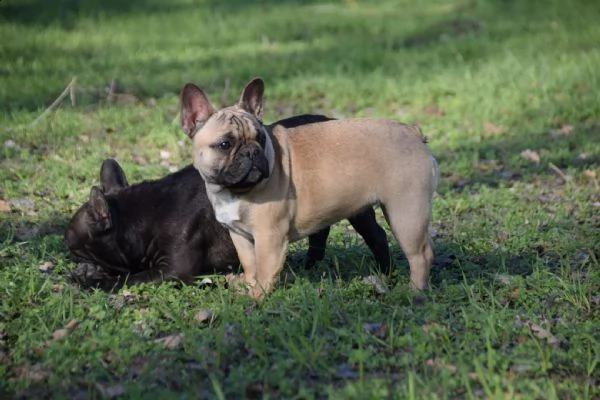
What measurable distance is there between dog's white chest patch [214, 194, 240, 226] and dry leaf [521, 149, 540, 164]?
4.44 m

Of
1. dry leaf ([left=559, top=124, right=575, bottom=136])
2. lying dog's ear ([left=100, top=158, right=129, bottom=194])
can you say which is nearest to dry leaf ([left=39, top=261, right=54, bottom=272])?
lying dog's ear ([left=100, top=158, right=129, bottom=194])

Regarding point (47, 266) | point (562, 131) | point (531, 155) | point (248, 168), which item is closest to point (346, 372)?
point (248, 168)

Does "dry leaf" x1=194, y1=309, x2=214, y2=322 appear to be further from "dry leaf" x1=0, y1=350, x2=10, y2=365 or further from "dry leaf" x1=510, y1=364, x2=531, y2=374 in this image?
"dry leaf" x1=510, y1=364, x2=531, y2=374

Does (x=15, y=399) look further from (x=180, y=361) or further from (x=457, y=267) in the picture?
(x=457, y=267)

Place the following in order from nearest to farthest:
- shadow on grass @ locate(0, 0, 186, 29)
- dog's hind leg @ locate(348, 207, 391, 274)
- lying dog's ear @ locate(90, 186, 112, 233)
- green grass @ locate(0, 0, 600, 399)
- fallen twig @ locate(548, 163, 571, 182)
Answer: green grass @ locate(0, 0, 600, 399), lying dog's ear @ locate(90, 186, 112, 233), dog's hind leg @ locate(348, 207, 391, 274), fallen twig @ locate(548, 163, 571, 182), shadow on grass @ locate(0, 0, 186, 29)

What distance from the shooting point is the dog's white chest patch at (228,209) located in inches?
211

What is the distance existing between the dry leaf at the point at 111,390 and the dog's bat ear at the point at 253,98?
74.1 inches

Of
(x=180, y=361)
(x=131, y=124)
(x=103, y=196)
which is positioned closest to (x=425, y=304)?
(x=180, y=361)

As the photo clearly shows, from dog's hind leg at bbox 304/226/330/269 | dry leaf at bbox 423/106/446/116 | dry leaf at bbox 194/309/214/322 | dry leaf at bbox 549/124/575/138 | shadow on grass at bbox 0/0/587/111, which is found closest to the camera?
dry leaf at bbox 194/309/214/322

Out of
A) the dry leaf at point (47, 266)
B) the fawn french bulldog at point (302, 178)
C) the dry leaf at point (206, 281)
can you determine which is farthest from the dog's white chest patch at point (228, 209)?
the dry leaf at point (47, 266)

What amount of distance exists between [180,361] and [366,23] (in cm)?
1112

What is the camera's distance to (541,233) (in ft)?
22.5

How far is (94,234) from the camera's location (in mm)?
6059

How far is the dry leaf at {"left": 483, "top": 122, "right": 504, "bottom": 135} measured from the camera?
9.90 meters
